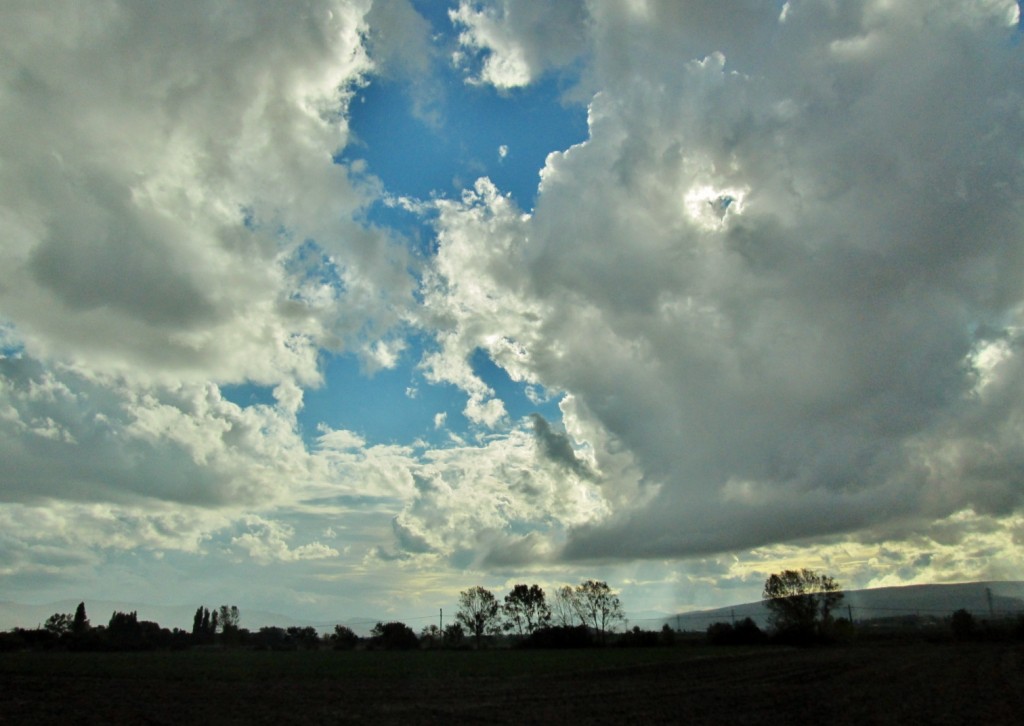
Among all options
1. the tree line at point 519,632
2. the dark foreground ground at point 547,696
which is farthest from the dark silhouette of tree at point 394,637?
the dark foreground ground at point 547,696

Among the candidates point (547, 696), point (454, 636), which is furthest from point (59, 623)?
point (547, 696)

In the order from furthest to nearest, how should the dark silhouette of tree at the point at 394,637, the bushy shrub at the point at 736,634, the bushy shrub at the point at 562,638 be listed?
the dark silhouette of tree at the point at 394,637 < the bushy shrub at the point at 562,638 < the bushy shrub at the point at 736,634

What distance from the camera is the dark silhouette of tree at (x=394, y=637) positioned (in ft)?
438

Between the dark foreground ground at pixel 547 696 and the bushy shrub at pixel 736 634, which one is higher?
the dark foreground ground at pixel 547 696

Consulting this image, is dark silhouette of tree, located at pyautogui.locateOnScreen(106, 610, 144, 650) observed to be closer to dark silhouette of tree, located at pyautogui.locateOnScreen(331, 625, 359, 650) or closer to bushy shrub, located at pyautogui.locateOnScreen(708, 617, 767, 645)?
dark silhouette of tree, located at pyautogui.locateOnScreen(331, 625, 359, 650)

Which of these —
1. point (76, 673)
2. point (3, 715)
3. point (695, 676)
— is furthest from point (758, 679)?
point (76, 673)

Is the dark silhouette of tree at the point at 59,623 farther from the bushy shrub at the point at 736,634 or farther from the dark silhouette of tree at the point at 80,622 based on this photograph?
the bushy shrub at the point at 736,634

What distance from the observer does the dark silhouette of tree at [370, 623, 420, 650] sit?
13362 centimetres

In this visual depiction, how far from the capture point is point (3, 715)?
23.8m

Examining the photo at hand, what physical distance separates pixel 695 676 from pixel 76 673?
136 feet

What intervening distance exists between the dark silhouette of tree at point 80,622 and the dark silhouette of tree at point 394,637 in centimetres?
6829

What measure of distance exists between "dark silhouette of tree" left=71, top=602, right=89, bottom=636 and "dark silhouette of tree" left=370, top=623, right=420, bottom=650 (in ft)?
224

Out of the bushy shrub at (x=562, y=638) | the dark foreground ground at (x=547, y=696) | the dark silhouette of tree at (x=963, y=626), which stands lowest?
the bushy shrub at (x=562, y=638)

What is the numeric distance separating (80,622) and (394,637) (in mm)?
83574
